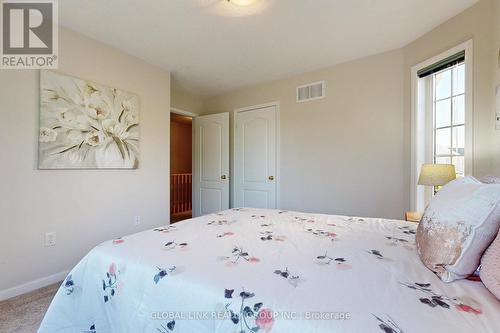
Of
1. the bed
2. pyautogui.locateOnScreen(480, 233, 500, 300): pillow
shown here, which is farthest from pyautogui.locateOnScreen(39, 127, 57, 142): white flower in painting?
pyautogui.locateOnScreen(480, 233, 500, 300): pillow

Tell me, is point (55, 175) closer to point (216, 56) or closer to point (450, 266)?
point (216, 56)

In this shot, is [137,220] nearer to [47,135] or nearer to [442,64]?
[47,135]

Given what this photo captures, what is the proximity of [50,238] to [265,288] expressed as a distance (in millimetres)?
2292

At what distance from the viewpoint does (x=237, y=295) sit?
800 millimetres

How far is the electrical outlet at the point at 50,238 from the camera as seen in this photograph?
2.14m

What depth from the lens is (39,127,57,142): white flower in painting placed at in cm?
208

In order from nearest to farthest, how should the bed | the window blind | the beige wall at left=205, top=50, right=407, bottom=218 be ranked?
the bed, the window blind, the beige wall at left=205, top=50, right=407, bottom=218

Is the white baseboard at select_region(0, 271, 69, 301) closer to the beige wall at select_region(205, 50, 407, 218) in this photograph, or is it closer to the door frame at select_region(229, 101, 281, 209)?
the door frame at select_region(229, 101, 281, 209)

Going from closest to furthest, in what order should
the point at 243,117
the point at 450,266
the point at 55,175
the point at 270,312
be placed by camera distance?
the point at 270,312
the point at 450,266
the point at 55,175
the point at 243,117

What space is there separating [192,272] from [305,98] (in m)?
2.95

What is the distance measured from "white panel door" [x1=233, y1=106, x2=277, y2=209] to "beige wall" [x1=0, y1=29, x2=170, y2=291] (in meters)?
1.29

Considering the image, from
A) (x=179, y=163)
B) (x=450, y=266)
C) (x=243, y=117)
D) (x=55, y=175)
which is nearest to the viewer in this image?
(x=450, y=266)

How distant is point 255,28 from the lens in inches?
88.6

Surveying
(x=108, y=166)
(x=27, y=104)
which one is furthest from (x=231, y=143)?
(x=27, y=104)
